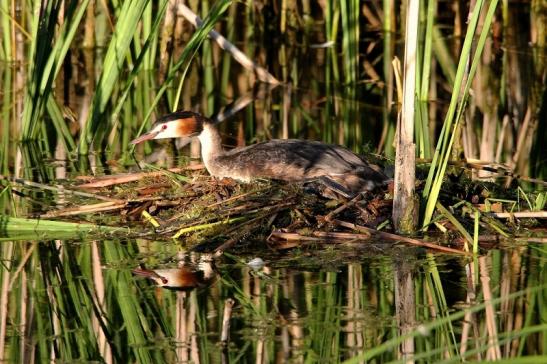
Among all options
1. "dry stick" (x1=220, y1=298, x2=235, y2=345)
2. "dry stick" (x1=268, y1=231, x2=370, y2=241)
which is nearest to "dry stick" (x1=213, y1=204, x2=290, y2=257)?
"dry stick" (x1=268, y1=231, x2=370, y2=241)

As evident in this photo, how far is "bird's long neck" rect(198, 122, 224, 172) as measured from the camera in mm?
8430

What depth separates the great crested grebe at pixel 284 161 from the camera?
767 cm

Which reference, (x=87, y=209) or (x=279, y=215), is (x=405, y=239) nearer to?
(x=279, y=215)

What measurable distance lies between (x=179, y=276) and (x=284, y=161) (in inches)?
70.6

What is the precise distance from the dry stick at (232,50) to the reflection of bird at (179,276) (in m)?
5.17

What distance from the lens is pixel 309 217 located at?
705cm

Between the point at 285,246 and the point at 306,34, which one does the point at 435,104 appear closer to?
the point at 306,34

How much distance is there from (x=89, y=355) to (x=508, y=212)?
298cm

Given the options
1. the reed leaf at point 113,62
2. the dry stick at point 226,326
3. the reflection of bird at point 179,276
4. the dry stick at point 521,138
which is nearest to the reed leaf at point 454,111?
the reflection of bird at point 179,276

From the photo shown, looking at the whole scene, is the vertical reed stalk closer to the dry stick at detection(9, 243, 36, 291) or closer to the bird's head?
the dry stick at detection(9, 243, 36, 291)

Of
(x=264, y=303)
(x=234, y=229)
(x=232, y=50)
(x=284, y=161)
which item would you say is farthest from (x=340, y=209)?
(x=232, y=50)

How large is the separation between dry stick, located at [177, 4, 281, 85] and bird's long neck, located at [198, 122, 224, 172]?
2874 mm

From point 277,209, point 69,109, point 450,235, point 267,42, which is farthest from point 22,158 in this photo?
point 267,42

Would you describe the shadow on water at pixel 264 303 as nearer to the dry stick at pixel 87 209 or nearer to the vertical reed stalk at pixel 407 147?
the vertical reed stalk at pixel 407 147
